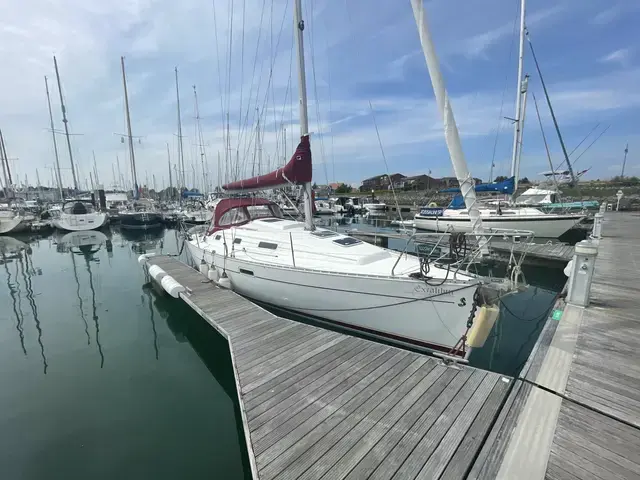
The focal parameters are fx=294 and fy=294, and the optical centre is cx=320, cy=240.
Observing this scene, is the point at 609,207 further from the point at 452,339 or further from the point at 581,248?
the point at 452,339

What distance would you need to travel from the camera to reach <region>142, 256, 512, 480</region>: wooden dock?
2.65 m

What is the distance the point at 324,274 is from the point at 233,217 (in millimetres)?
5230

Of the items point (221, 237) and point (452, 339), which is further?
point (221, 237)

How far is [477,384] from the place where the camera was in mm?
3664

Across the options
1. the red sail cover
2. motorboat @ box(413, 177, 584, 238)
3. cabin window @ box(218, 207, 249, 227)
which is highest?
the red sail cover

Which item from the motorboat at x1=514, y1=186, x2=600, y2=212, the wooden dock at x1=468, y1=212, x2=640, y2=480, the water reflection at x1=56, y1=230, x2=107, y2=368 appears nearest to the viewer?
the wooden dock at x1=468, y1=212, x2=640, y2=480

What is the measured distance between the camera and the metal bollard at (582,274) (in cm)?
530

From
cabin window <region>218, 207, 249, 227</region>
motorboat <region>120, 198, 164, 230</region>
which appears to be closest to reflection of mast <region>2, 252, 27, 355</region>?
cabin window <region>218, 207, 249, 227</region>

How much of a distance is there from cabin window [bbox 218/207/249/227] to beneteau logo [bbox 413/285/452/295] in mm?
6523

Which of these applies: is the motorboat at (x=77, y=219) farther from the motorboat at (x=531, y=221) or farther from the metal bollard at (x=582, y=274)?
the metal bollard at (x=582, y=274)

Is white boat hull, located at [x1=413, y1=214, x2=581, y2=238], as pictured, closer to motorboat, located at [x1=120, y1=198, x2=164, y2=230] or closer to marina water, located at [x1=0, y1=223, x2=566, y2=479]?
marina water, located at [x1=0, y1=223, x2=566, y2=479]

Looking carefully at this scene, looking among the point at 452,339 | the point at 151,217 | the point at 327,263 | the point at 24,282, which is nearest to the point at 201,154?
the point at 151,217

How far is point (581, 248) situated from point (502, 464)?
455cm

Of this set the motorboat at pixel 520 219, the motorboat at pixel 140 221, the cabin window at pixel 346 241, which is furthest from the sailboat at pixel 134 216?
the cabin window at pixel 346 241
